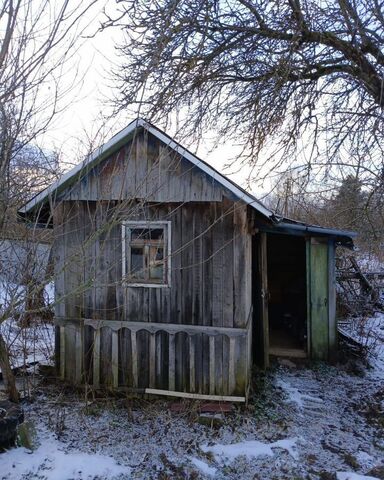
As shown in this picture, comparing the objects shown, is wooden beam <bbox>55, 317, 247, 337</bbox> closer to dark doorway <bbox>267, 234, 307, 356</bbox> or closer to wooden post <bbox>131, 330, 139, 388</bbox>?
wooden post <bbox>131, 330, 139, 388</bbox>

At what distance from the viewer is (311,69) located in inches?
292

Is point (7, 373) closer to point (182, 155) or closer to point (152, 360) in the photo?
point (152, 360)

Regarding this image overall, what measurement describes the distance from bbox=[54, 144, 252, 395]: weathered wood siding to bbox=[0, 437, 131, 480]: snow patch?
172cm

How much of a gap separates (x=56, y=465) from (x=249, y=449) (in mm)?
2383

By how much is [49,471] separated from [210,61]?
6.95 metres

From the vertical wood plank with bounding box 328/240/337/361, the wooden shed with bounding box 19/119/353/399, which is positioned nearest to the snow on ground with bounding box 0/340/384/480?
the wooden shed with bounding box 19/119/353/399

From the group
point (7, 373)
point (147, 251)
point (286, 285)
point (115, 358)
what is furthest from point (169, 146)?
point (286, 285)

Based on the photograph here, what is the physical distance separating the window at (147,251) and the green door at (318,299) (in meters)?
3.73

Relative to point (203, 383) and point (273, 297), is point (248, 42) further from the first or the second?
point (273, 297)

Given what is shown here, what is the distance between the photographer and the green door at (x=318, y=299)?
8367 mm

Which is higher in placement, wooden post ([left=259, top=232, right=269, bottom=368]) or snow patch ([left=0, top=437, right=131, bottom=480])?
wooden post ([left=259, top=232, right=269, bottom=368])

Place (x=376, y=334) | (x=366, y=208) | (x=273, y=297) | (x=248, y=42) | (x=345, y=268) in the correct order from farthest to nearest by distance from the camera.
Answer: (x=345, y=268)
(x=273, y=297)
(x=376, y=334)
(x=366, y=208)
(x=248, y=42)

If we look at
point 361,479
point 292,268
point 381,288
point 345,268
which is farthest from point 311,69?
point 381,288

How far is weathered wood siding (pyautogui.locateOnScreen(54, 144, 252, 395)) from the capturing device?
19.6 feet
